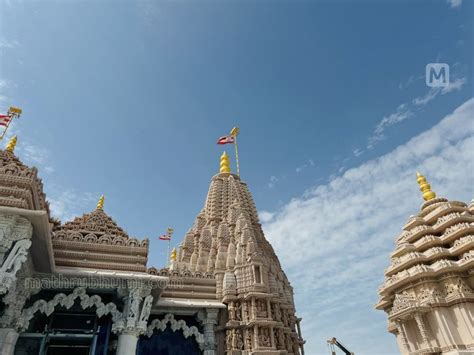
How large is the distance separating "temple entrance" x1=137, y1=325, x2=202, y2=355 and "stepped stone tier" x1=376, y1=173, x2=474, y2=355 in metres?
11.6

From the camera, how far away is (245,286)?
1823 cm

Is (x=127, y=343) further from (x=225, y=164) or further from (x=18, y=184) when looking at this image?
(x=225, y=164)

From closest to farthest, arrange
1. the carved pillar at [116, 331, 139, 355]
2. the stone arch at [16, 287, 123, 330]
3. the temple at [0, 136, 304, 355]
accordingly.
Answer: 1. the temple at [0, 136, 304, 355]
2. the carved pillar at [116, 331, 139, 355]
3. the stone arch at [16, 287, 123, 330]

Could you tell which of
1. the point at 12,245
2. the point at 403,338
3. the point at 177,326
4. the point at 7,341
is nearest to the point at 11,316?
the point at 7,341

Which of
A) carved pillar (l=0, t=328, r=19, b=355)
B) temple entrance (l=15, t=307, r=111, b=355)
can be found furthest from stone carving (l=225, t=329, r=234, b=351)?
carved pillar (l=0, t=328, r=19, b=355)

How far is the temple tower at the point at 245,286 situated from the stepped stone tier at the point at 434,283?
6479mm

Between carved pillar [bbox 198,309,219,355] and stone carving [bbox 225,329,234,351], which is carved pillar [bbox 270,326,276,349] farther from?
carved pillar [bbox 198,309,219,355]

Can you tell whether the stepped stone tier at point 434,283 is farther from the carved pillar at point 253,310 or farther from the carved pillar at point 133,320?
the carved pillar at point 133,320

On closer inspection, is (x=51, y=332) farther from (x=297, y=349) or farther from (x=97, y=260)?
(x=297, y=349)

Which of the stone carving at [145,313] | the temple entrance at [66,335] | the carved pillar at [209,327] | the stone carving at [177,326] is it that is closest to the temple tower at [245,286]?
the carved pillar at [209,327]

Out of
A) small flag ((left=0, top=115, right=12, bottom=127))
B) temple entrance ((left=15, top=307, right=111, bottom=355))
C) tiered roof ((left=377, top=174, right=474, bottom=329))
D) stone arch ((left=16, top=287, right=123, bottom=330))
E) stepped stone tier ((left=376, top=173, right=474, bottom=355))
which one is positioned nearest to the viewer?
stone arch ((left=16, top=287, right=123, bottom=330))

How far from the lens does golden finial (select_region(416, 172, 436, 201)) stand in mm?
22406

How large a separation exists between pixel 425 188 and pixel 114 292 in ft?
73.1

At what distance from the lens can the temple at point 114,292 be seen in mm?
12734
